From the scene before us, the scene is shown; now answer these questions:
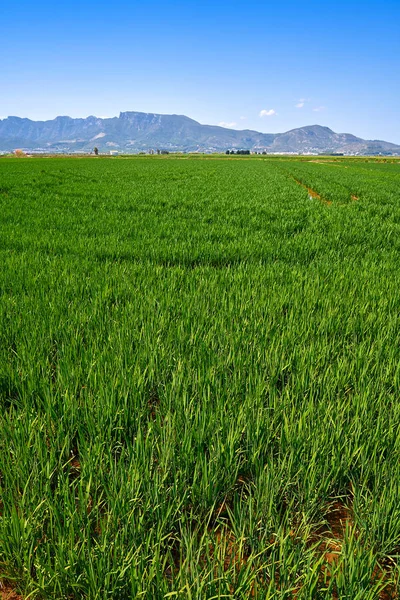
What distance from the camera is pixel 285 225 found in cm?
949

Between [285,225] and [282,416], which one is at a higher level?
[285,225]

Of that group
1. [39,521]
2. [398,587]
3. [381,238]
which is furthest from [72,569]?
[381,238]

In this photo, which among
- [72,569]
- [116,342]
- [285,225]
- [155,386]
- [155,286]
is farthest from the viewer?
[285,225]

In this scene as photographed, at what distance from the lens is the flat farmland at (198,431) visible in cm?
142

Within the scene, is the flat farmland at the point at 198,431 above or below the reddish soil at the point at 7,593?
above

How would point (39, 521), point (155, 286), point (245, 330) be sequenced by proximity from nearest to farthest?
point (39, 521)
point (245, 330)
point (155, 286)

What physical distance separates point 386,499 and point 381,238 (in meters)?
7.93

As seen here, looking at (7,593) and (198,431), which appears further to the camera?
(198,431)

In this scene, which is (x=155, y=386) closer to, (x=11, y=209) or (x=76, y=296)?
(x=76, y=296)

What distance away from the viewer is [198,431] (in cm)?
200

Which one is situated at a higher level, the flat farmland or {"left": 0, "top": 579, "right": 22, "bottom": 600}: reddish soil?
the flat farmland

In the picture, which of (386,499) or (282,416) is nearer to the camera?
(386,499)

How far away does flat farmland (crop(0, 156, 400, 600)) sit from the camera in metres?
1.42

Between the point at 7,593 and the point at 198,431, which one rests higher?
the point at 198,431
